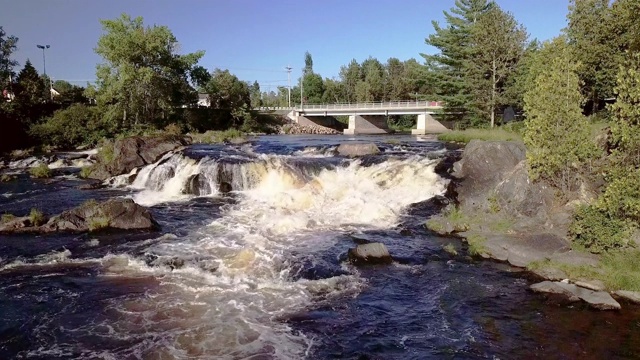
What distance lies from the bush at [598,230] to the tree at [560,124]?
2.34 m

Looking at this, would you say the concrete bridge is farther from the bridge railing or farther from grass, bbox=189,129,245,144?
grass, bbox=189,129,245,144

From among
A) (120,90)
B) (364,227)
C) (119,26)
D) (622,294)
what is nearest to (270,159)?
→ (364,227)

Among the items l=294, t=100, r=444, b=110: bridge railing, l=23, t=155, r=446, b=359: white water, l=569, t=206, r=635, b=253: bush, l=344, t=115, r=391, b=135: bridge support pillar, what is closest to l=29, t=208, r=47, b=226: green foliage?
l=23, t=155, r=446, b=359: white water

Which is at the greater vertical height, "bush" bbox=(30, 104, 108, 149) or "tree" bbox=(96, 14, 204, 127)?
"tree" bbox=(96, 14, 204, 127)

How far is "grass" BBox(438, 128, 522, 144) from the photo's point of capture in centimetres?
3500

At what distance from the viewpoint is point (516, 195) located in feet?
62.8

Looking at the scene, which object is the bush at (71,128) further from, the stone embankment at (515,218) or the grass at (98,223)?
the stone embankment at (515,218)

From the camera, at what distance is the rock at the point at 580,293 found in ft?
40.7

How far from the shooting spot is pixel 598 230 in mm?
15102

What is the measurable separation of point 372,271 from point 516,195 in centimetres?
766

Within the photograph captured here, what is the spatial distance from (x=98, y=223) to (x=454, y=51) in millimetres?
43306

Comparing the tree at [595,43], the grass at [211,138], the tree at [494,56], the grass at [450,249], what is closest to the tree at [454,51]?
the tree at [494,56]

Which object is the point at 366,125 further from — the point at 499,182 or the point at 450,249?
the point at 450,249

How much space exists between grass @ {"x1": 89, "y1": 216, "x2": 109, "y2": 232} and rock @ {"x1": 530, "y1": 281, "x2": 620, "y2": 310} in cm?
1647
